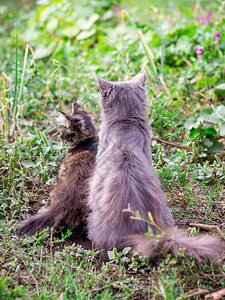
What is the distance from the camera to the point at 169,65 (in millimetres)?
5609

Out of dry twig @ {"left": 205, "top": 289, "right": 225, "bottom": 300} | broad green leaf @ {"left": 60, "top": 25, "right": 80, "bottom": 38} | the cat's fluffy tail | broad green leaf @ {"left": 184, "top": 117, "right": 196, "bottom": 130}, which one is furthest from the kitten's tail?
broad green leaf @ {"left": 60, "top": 25, "right": 80, "bottom": 38}

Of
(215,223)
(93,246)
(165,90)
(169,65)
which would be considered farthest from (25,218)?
(169,65)

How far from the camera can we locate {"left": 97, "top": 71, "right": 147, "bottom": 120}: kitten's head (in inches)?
119

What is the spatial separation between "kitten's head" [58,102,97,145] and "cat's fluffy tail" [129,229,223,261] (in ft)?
4.85

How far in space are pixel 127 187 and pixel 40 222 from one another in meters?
0.82

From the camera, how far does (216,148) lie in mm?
3758

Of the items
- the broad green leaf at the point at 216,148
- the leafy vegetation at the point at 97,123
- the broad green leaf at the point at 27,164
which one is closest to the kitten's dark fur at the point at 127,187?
the leafy vegetation at the point at 97,123

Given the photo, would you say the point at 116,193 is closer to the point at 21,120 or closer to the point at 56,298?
the point at 56,298

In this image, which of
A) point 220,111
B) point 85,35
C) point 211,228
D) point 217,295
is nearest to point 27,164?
point 211,228

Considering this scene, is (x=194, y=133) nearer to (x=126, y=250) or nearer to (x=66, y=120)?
(x=66, y=120)

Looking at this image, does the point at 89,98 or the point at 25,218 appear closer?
the point at 25,218

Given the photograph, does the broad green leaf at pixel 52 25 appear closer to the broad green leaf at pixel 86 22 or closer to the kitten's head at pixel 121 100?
the broad green leaf at pixel 86 22

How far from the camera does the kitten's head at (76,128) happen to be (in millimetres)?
3605

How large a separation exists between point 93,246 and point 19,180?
1.15 metres
